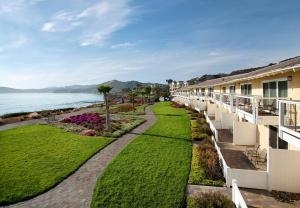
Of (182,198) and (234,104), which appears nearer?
(182,198)

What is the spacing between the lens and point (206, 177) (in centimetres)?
1375

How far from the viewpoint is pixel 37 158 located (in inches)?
A: 691

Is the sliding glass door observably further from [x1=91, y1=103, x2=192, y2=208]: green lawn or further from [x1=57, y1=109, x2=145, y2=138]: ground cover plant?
[x1=57, y1=109, x2=145, y2=138]: ground cover plant

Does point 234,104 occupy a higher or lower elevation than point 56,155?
higher

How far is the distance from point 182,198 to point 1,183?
9.26 metres

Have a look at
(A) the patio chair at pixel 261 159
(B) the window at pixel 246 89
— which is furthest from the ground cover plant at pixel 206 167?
(B) the window at pixel 246 89

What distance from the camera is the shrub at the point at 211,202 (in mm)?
10227

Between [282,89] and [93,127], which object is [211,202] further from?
[93,127]

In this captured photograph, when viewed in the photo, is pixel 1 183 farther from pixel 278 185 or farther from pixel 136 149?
pixel 278 185

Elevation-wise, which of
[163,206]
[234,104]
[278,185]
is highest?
[234,104]

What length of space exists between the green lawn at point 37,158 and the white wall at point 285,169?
34.3 feet

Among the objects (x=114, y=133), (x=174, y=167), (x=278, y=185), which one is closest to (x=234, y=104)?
(x=174, y=167)

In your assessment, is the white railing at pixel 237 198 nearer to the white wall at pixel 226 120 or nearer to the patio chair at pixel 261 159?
the patio chair at pixel 261 159

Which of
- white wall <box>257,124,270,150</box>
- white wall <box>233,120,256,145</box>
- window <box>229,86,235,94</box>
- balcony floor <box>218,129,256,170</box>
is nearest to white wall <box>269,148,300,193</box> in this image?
balcony floor <box>218,129,256,170</box>
